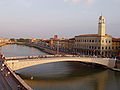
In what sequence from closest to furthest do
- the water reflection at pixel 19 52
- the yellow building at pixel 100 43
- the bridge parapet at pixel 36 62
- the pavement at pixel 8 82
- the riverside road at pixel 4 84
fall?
the pavement at pixel 8 82 → the riverside road at pixel 4 84 → the bridge parapet at pixel 36 62 → the yellow building at pixel 100 43 → the water reflection at pixel 19 52

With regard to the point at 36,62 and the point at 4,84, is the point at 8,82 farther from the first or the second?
the point at 36,62

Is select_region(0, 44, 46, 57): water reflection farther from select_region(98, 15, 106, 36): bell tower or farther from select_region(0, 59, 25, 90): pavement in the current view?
select_region(0, 59, 25, 90): pavement

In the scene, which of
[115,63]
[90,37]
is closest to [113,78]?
[115,63]

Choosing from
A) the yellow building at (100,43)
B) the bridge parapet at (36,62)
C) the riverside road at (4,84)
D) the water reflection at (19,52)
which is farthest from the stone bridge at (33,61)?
the water reflection at (19,52)

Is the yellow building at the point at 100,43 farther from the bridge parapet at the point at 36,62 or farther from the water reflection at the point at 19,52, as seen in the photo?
the water reflection at the point at 19,52

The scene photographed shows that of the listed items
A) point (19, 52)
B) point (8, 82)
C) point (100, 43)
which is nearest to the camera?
point (8, 82)

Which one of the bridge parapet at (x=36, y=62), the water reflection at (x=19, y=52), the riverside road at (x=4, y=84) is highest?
the water reflection at (x=19, y=52)

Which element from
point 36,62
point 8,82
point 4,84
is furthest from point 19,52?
point 4,84

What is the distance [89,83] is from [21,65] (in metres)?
10.2

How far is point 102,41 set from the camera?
49.3 metres

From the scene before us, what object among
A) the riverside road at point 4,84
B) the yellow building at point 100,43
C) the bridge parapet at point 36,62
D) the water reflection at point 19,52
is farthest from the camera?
the water reflection at point 19,52

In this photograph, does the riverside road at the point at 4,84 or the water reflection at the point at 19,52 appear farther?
the water reflection at the point at 19,52

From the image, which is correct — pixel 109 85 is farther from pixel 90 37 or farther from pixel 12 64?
pixel 90 37

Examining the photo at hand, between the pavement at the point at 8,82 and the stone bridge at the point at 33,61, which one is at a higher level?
the stone bridge at the point at 33,61
